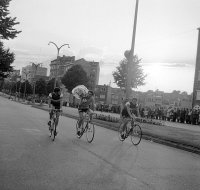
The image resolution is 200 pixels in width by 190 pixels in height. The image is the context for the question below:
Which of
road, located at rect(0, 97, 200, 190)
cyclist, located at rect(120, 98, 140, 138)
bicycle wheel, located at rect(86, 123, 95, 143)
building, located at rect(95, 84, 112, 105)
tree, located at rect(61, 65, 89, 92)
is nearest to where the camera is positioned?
road, located at rect(0, 97, 200, 190)

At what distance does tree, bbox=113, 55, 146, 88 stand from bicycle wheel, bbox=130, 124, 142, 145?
4947 cm

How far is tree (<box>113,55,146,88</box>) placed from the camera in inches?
2478

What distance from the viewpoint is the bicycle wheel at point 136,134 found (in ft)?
41.5

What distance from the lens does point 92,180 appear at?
6199 millimetres

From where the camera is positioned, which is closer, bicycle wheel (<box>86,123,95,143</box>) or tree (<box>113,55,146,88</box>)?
bicycle wheel (<box>86,123,95,143</box>)

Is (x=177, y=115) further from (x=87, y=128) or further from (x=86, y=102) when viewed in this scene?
(x=87, y=128)

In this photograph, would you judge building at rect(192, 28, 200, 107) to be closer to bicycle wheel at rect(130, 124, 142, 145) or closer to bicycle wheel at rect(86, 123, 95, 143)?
bicycle wheel at rect(130, 124, 142, 145)

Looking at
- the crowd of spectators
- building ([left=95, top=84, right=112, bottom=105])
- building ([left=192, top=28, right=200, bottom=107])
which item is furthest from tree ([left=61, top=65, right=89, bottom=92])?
the crowd of spectators

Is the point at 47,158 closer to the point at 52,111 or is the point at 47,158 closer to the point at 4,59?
the point at 52,111

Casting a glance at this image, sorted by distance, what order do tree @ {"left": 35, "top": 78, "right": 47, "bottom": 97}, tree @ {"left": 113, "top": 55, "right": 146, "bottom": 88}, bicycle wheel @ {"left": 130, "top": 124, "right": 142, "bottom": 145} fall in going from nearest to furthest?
bicycle wheel @ {"left": 130, "top": 124, "right": 142, "bottom": 145}, tree @ {"left": 113, "top": 55, "right": 146, "bottom": 88}, tree @ {"left": 35, "top": 78, "right": 47, "bottom": 97}

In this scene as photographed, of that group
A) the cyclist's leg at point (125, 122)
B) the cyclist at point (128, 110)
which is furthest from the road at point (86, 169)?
the cyclist's leg at point (125, 122)

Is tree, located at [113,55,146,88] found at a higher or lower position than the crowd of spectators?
higher

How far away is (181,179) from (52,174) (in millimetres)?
2495

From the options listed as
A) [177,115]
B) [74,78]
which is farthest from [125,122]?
[74,78]
